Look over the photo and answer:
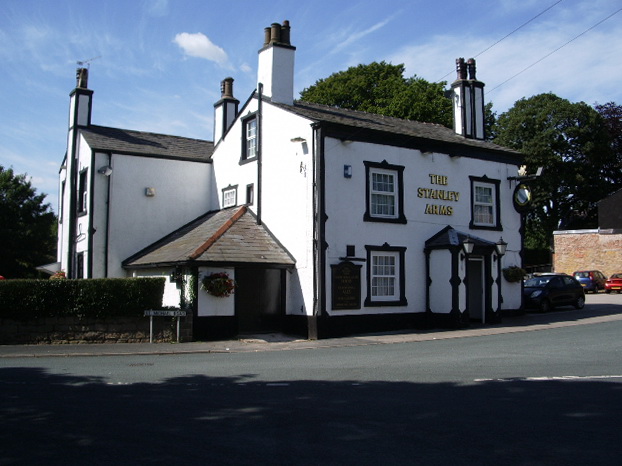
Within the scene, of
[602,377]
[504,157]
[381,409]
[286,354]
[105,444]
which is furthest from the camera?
[504,157]

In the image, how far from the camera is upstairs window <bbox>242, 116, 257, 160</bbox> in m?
23.5

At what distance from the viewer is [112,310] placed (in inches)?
716

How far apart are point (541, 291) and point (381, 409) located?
19808 millimetres

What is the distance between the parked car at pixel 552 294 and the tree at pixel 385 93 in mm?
18137

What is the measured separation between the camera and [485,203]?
24266 millimetres

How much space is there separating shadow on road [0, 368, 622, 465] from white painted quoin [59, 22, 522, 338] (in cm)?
1002

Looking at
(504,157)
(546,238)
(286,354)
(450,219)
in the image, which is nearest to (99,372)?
(286,354)

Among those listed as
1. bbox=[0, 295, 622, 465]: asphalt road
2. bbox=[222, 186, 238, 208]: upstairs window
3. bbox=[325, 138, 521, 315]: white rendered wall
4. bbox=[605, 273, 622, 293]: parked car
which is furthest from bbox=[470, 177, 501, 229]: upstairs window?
bbox=[605, 273, 622, 293]: parked car

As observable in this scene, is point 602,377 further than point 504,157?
No

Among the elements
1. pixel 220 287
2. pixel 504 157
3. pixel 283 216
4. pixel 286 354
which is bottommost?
pixel 286 354

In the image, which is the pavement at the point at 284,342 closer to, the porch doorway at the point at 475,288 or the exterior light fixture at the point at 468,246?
the porch doorway at the point at 475,288

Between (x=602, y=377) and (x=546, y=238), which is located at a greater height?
(x=546, y=238)

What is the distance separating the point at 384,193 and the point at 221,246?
18.9 ft

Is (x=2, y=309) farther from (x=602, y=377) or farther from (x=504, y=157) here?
(x=504, y=157)
